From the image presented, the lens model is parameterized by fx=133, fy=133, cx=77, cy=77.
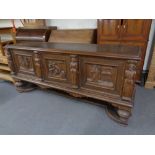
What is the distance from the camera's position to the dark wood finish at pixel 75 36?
207 cm

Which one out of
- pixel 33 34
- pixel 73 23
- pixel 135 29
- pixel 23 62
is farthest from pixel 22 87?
pixel 135 29

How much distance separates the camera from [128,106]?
4.08ft

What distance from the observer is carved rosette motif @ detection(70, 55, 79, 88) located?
1.35 meters

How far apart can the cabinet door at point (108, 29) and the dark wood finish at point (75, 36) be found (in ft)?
0.42

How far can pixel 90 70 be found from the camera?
1.34 meters

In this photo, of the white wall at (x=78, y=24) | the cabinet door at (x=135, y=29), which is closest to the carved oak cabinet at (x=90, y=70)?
the cabinet door at (x=135, y=29)

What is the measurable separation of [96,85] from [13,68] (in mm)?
1239

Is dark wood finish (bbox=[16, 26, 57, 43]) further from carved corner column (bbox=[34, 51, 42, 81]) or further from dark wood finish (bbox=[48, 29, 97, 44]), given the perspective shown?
carved corner column (bbox=[34, 51, 42, 81])

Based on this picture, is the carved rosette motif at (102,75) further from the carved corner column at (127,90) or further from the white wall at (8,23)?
the white wall at (8,23)

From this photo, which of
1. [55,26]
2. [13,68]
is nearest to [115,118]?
[13,68]

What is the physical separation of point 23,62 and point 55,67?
0.52 meters

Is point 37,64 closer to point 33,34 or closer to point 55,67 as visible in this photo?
point 55,67
